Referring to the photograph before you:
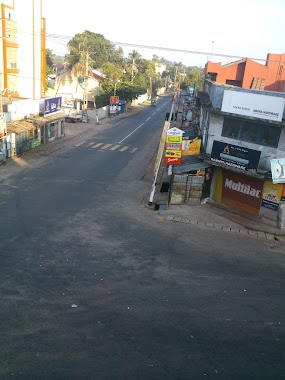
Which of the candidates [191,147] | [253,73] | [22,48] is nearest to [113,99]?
[22,48]

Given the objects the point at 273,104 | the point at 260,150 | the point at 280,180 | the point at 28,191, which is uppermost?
the point at 273,104

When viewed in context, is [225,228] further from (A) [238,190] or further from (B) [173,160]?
(B) [173,160]

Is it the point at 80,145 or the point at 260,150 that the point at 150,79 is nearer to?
the point at 80,145

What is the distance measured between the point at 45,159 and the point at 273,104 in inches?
824

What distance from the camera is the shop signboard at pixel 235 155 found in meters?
19.6

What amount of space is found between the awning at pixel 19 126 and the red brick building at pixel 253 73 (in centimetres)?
1826

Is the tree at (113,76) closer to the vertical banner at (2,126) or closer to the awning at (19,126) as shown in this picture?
the awning at (19,126)

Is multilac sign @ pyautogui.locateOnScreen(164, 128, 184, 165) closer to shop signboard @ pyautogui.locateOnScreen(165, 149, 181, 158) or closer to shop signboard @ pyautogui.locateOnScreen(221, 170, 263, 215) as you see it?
shop signboard @ pyautogui.locateOnScreen(165, 149, 181, 158)

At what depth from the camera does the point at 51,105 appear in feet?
126

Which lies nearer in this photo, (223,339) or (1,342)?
(1,342)

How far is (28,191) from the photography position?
22.9 meters

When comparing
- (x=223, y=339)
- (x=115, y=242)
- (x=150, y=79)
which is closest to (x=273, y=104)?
(x=115, y=242)

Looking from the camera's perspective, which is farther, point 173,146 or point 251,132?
point 173,146

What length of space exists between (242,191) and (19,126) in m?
21.2
